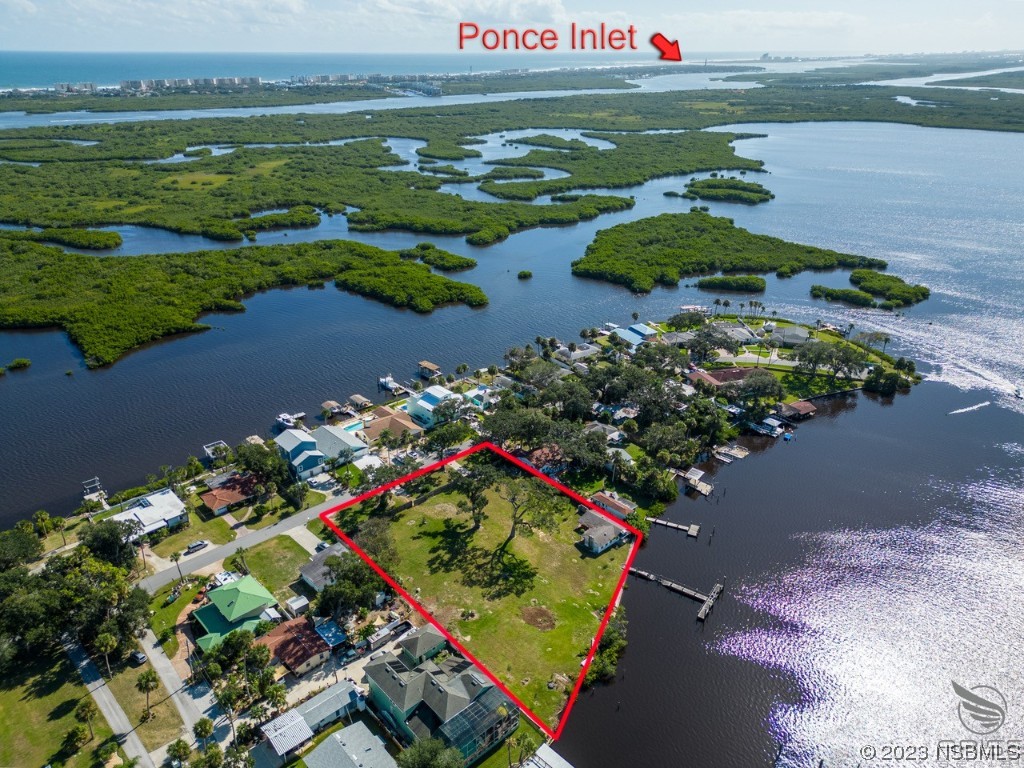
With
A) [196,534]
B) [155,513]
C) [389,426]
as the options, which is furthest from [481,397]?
[155,513]

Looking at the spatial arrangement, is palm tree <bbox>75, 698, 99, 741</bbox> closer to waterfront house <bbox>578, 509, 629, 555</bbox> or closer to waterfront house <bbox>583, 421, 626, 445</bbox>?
waterfront house <bbox>578, 509, 629, 555</bbox>

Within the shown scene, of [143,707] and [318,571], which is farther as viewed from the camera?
[318,571]

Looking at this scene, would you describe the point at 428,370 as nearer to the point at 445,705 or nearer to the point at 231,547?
the point at 231,547

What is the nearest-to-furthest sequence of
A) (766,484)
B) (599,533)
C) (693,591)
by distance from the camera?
(693,591) < (599,533) < (766,484)

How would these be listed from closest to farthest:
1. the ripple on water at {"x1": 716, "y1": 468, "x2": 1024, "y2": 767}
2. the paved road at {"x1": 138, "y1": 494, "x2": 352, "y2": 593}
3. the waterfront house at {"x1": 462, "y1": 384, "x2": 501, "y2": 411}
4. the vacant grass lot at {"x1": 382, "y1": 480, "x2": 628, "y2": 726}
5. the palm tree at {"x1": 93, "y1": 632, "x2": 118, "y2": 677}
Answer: the palm tree at {"x1": 93, "y1": 632, "x2": 118, "y2": 677} < the ripple on water at {"x1": 716, "y1": 468, "x2": 1024, "y2": 767} < the vacant grass lot at {"x1": 382, "y1": 480, "x2": 628, "y2": 726} < the paved road at {"x1": 138, "y1": 494, "x2": 352, "y2": 593} < the waterfront house at {"x1": 462, "y1": 384, "x2": 501, "y2": 411}

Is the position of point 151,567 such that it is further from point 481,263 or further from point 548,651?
point 481,263

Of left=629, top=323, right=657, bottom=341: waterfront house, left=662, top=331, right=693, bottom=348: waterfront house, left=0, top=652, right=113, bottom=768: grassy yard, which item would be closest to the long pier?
left=0, top=652, right=113, bottom=768: grassy yard

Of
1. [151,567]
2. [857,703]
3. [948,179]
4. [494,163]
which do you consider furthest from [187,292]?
[948,179]
